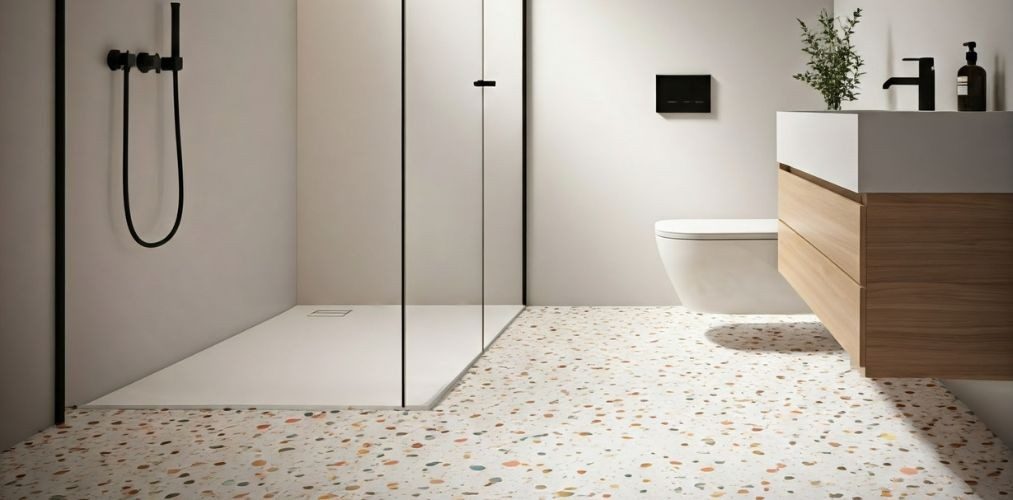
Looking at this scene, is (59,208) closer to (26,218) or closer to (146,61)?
(26,218)

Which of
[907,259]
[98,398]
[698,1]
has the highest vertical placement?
[698,1]

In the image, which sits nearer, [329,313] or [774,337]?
[774,337]

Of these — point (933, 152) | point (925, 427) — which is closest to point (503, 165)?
point (925, 427)

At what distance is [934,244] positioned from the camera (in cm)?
242

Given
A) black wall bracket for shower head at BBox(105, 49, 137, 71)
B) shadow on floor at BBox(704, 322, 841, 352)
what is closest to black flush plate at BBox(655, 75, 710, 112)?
shadow on floor at BBox(704, 322, 841, 352)

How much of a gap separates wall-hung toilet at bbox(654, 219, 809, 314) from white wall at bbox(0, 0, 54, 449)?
8.10 feet

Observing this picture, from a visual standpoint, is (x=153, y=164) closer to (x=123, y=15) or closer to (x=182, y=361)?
(x=123, y=15)

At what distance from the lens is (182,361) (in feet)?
12.6

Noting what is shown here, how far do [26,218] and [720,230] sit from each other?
2.66 m

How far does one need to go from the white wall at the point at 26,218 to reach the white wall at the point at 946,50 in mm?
2726

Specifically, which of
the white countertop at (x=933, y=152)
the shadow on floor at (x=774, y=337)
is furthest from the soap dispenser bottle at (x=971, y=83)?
the shadow on floor at (x=774, y=337)

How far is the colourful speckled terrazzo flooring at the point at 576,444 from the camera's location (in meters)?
2.51

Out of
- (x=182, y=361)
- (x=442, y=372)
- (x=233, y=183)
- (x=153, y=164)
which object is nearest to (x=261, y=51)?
(x=233, y=183)

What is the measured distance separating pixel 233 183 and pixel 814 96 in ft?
9.28
